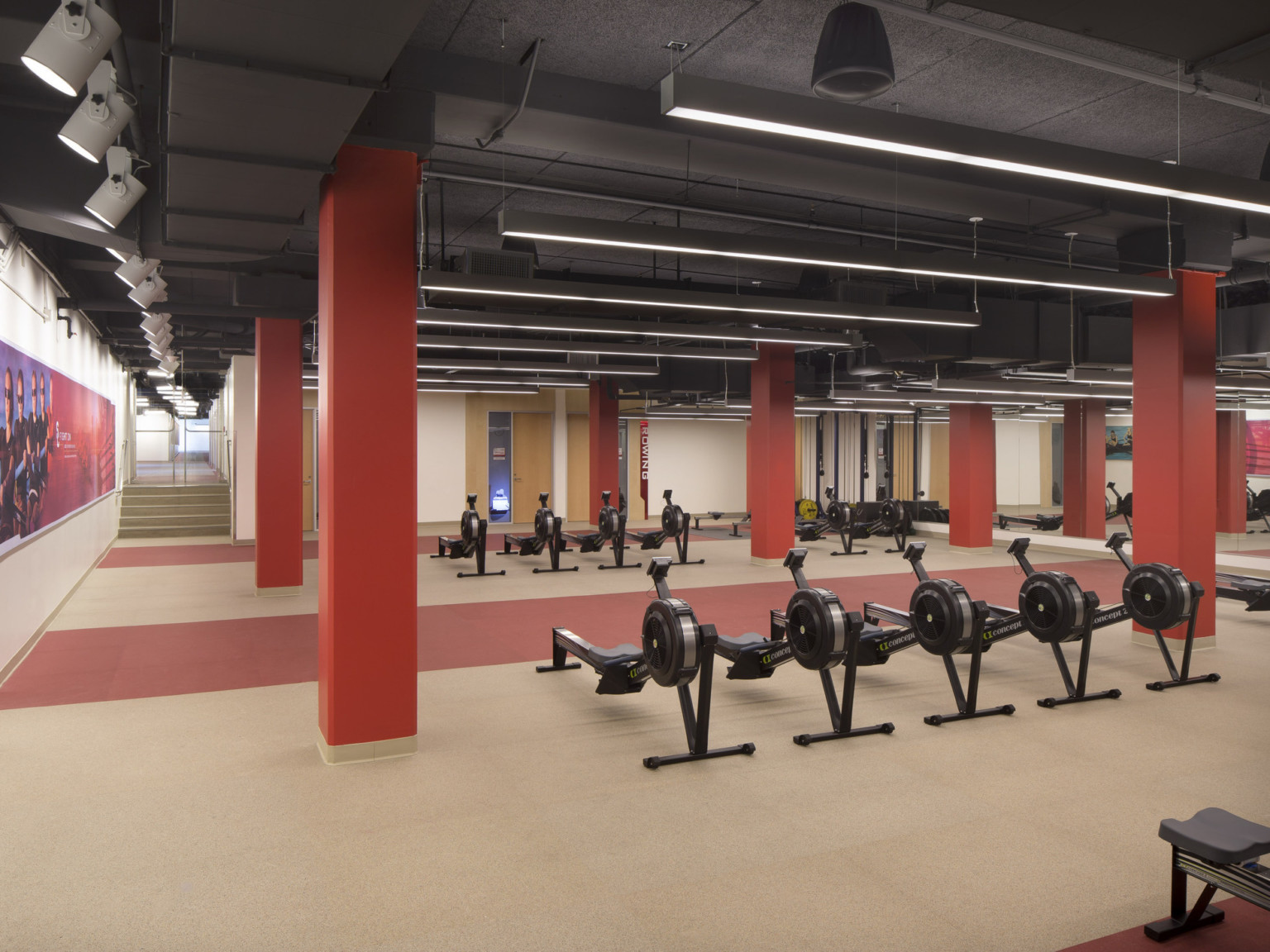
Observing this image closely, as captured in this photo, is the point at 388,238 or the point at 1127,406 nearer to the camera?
the point at 388,238

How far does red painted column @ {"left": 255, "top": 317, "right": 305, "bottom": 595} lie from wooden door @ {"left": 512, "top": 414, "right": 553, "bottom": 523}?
9.61 metres

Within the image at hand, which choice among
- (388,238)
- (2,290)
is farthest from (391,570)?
(2,290)

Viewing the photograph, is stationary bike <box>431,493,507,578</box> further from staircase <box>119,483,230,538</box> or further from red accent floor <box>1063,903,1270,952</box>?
red accent floor <box>1063,903,1270,952</box>

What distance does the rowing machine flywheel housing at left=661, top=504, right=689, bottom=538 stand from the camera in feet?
42.3

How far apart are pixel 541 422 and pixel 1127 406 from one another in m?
12.2

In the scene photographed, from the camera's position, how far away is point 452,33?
450 cm

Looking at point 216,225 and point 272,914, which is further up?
point 216,225

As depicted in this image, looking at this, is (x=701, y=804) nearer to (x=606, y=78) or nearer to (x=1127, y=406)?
(x=606, y=78)

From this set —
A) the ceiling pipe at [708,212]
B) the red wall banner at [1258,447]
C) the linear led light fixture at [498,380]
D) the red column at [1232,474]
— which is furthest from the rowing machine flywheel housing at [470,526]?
the red wall banner at [1258,447]

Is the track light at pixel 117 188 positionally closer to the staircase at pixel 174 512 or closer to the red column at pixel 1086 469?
the staircase at pixel 174 512

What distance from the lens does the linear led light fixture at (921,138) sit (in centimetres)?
315

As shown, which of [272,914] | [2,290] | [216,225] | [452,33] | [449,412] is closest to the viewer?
[272,914]

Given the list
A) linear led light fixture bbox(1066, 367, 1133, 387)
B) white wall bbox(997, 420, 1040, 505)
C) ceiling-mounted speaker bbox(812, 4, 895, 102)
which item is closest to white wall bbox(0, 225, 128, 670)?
ceiling-mounted speaker bbox(812, 4, 895, 102)

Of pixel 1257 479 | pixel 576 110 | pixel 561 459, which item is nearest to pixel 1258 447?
pixel 1257 479
